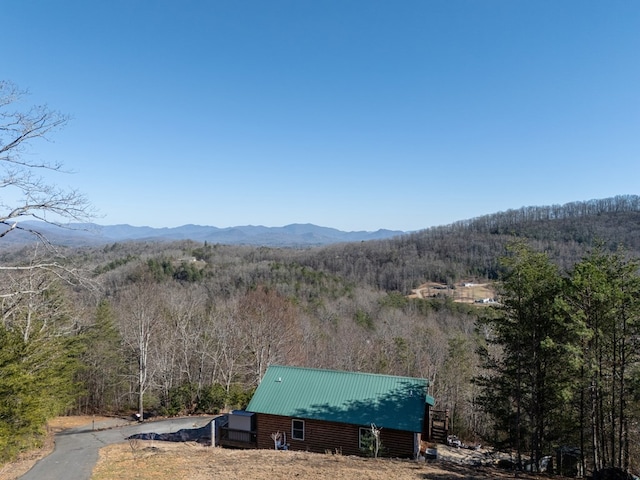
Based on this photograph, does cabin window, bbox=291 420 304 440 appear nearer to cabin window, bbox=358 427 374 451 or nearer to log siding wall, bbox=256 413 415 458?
log siding wall, bbox=256 413 415 458

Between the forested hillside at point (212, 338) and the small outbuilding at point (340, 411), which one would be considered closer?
the forested hillside at point (212, 338)

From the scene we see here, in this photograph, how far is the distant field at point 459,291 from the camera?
85.6 meters

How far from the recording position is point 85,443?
1812cm

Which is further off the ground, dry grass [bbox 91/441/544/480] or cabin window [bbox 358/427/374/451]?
dry grass [bbox 91/441/544/480]

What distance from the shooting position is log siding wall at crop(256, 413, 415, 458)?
1562 cm

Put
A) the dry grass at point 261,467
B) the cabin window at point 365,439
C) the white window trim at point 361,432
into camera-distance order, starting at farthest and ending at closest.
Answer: the white window trim at point 361,432 → the cabin window at point 365,439 → the dry grass at point 261,467

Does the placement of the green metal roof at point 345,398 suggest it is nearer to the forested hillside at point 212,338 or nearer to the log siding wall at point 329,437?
the log siding wall at point 329,437

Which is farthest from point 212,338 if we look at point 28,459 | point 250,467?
point 250,467

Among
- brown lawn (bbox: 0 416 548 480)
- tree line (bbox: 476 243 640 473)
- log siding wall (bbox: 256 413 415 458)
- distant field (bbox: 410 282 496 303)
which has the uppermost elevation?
tree line (bbox: 476 243 640 473)

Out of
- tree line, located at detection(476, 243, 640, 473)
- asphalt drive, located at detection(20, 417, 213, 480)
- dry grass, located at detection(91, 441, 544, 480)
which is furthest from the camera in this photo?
asphalt drive, located at detection(20, 417, 213, 480)

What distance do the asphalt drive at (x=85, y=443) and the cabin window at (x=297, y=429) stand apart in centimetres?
729

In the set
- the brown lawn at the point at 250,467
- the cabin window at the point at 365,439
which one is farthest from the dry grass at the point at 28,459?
the cabin window at the point at 365,439

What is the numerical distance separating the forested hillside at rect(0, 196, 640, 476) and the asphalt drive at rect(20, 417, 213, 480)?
1.46 meters

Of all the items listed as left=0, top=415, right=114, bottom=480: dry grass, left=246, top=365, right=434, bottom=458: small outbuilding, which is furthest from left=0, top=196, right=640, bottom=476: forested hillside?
left=246, top=365, right=434, bottom=458: small outbuilding
